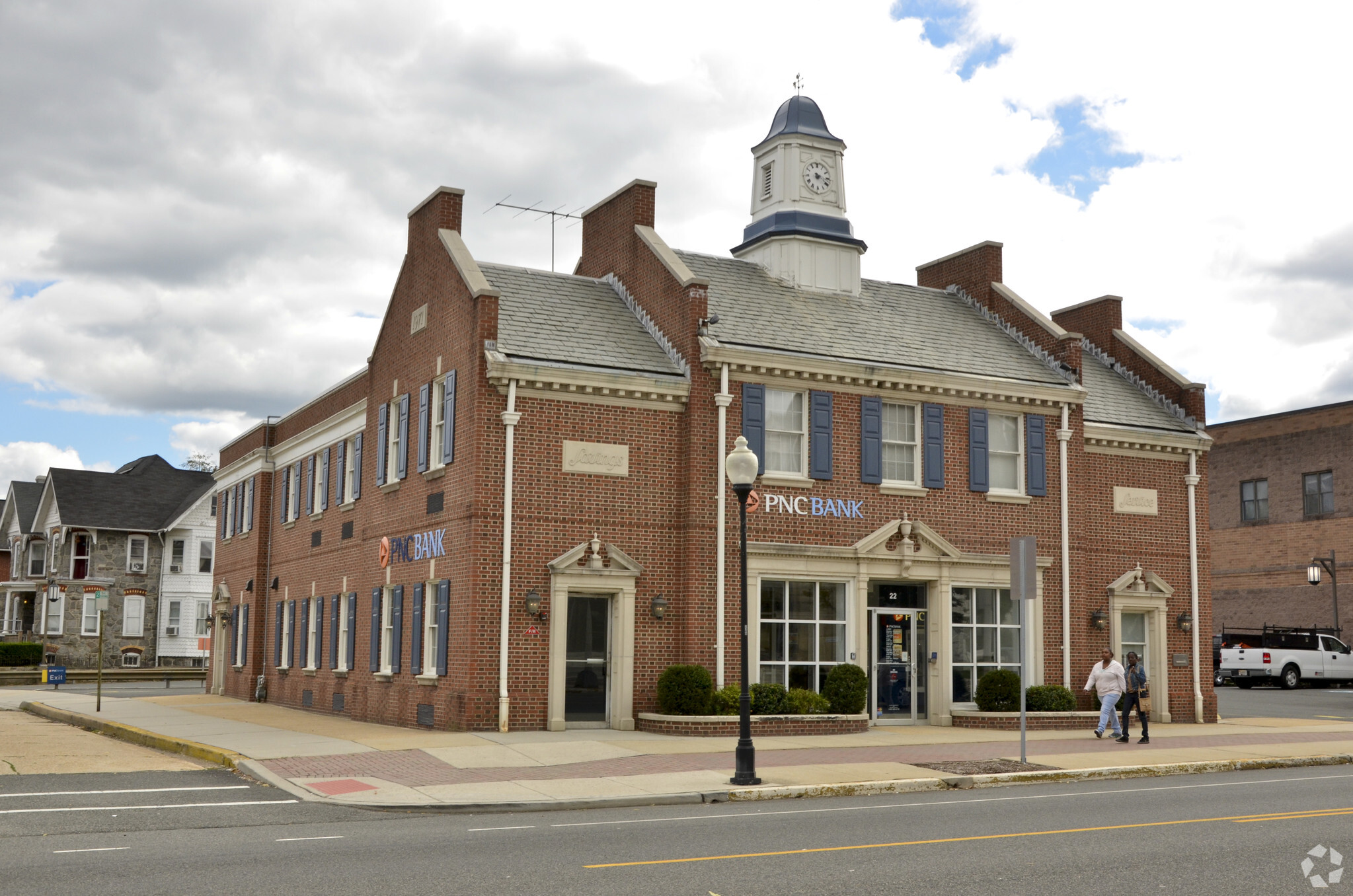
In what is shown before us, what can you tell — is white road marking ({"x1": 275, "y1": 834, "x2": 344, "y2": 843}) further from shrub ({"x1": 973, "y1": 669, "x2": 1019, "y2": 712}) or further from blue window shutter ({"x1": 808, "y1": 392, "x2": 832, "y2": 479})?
shrub ({"x1": 973, "y1": 669, "x2": 1019, "y2": 712})

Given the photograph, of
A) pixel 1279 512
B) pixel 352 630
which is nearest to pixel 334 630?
pixel 352 630

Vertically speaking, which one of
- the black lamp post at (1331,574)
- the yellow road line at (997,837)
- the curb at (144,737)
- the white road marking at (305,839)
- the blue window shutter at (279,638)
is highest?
the black lamp post at (1331,574)

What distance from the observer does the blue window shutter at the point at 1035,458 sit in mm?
26047

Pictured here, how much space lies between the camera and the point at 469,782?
15234 millimetres

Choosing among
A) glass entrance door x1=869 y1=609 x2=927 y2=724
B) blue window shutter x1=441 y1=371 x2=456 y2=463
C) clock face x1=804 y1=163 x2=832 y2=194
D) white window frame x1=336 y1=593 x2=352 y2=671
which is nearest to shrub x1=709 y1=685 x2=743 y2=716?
glass entrance door x1=869 y1=609 x2=927 y2=724

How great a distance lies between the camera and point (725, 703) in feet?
71.7

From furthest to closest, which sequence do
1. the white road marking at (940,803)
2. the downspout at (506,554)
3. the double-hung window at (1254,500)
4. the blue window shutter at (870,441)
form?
the double-hung window at (1254,500)
the blue window shutter at (870,441)
the downspout at (506,554)
the white road marking at (940,803)

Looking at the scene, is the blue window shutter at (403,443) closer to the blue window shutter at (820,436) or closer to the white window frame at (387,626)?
the white window frame at (387,626)

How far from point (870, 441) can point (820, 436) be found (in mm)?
1121

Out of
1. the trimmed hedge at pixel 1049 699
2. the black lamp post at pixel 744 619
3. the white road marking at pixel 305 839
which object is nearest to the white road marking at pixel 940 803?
the black lamp post at pixel 744 619

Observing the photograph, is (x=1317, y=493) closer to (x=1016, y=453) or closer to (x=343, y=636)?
(x=1016, y=453)

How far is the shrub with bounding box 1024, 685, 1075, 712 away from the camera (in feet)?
79.3

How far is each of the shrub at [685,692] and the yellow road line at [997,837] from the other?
10.3 m

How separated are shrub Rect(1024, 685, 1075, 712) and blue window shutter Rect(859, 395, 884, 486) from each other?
484 cm
